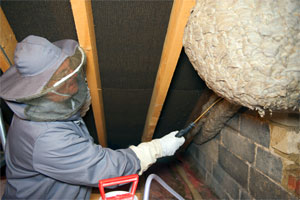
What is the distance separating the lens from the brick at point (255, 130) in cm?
154

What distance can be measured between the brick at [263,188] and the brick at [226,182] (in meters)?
0.26

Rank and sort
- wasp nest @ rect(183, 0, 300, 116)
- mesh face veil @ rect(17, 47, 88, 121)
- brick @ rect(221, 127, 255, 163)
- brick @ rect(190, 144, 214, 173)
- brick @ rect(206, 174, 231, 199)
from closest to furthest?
wasp nest @ rect(183, 0, 300, 116), mesh face veil @ rect(17, 47, 88, 121), brick @ rect(221, 127, 255, 163), brick @ rect(206, 174, 231, 199), brick @ rect(190, 144, 214, 173)

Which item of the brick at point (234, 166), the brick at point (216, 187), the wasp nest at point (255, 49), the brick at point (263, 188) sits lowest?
the brick at point (216, 187)

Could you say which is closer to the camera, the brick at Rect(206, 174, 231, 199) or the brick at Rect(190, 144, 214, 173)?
the brick at Rect(206, 174, 231, 199)

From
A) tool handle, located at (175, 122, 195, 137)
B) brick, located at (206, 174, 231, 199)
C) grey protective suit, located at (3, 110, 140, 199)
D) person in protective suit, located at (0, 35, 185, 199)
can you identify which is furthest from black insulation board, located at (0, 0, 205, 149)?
brick, located at (206, 174, 231, 199)

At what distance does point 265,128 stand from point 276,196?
446mm

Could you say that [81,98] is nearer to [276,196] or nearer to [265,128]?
[265,128]

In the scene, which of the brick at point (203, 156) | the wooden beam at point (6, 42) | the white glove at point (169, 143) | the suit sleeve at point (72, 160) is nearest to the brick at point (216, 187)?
the brick at point (203, 156)

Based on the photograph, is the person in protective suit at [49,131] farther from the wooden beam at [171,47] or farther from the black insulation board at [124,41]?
the wooden beam at [171,47]

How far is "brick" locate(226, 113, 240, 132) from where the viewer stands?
1.88 metres

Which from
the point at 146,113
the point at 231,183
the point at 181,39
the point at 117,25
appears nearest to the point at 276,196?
the point at 231,183

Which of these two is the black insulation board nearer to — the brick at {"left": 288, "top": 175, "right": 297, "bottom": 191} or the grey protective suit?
the grey protective suit

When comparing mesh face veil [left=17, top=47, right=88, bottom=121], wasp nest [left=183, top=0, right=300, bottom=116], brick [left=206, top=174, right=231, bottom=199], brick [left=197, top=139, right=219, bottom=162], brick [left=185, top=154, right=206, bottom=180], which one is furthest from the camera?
brick [left=185, top=154, right=206, bottom=180]

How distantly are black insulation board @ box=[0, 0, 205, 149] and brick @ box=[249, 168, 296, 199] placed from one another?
2.83ft
